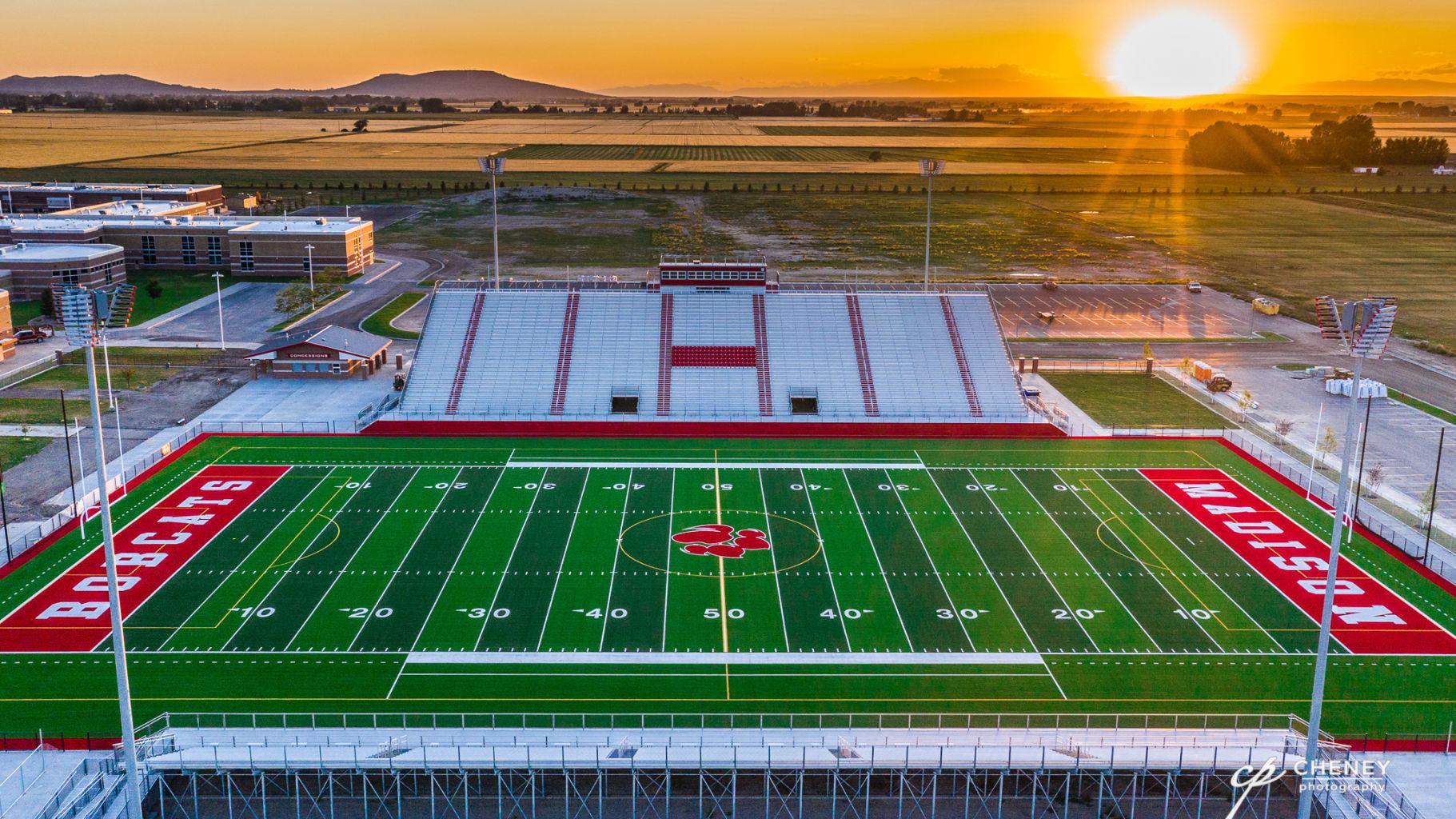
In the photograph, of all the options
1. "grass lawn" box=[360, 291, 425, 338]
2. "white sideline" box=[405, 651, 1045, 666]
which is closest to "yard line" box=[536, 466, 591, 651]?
"white sideline" box=[405, 651, 1045, 666]

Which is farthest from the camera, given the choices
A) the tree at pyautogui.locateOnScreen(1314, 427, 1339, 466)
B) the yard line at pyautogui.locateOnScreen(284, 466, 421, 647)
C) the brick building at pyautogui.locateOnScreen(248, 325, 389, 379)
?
the brick building at pyautogui.locateOnScreen(248, 325, 389, 379)

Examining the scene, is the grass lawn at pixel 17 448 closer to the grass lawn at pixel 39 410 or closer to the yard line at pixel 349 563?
the grass lawn at pixel 39 410

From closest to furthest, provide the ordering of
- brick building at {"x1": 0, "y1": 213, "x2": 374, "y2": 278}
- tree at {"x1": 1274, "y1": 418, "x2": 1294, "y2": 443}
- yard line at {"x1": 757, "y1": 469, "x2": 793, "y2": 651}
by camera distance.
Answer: yard line at {"x1": 757, "y1": 469, "x2": 793, "y2": 651}, tree at {"x1": 1274, "y1": 418, "x2": 1294, "y2": 443}, brick building at {"x1": 0, "y1": 213, "x2": 374, "y2": 278}

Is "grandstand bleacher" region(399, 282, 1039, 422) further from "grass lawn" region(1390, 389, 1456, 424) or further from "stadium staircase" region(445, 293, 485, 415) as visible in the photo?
"grass lawn" region(1390, 389, 1456, 424)

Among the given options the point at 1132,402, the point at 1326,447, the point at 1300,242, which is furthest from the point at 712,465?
the point at 1300,242

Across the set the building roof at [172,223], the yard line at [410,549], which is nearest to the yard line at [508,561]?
the yard line at [410,549]

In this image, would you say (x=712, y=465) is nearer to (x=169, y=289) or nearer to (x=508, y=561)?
(x=508, y=561)
